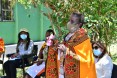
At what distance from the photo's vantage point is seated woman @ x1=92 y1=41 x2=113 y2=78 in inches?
198

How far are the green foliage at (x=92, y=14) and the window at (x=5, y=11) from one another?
7553 millimetres

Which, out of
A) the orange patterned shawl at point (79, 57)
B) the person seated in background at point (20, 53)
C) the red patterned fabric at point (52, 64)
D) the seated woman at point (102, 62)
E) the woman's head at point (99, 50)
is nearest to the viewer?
the orange patterned shawl at point (79, 57)

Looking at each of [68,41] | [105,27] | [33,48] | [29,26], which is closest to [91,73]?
[68,41]

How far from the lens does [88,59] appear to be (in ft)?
15.3

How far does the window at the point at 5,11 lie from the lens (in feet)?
49.6

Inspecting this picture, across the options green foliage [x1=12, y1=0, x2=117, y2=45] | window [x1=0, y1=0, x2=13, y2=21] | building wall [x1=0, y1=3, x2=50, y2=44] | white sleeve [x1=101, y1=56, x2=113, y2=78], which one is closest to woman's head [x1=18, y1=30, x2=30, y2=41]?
green foliage [x1=12, y1=0, x2=117, y2=45]

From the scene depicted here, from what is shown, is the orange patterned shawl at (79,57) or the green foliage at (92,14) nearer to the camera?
the orange patterned shawl at (79,57)

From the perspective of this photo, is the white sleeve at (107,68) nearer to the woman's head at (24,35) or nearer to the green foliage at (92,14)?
the green foliage at (92,14)

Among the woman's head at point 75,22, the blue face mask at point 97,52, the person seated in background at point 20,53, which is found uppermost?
the woman's head at point 75,22

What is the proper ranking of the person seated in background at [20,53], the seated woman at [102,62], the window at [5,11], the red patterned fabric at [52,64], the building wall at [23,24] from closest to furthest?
the red patterned fabric at [52,64] → the seated woman at [102,62] → the person seated in background at [20,53] → the window at [5,11] → the building wall at [23,24]

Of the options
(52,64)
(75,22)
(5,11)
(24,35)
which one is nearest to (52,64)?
(52,64)

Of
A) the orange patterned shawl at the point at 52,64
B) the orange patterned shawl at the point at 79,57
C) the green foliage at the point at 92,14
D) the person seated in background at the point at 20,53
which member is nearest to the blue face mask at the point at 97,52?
the orange patterned shawl at the point at 79,57

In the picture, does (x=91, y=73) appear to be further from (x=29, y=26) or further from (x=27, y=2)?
(x=29, y=26)

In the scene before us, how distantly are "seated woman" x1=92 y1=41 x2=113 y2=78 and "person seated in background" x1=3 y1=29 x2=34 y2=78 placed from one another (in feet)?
9.23
